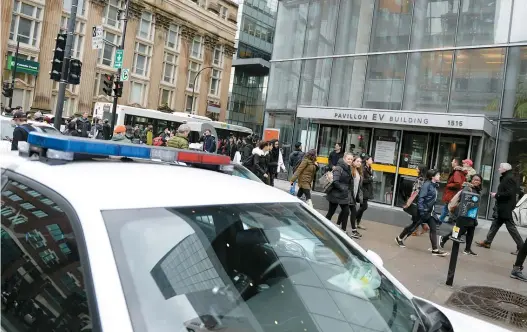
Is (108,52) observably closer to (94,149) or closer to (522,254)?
(522,254)

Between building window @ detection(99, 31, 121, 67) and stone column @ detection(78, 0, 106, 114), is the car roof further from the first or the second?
building window @ detection(99, 31, 121, 67)

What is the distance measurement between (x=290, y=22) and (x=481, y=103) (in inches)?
367

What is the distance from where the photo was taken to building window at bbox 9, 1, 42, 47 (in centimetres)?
3991

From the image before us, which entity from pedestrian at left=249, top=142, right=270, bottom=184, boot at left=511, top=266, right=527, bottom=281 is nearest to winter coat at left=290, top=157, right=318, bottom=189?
pedestrian at left=249, top=142, right=270, bottom=184

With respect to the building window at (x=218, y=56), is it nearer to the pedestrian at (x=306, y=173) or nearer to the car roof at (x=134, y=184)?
the pedestrian at (x=306, y=173)

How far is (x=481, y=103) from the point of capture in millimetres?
14812

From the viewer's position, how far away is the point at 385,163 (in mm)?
15891

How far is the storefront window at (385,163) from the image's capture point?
618 inches

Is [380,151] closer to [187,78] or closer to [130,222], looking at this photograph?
[130,222]

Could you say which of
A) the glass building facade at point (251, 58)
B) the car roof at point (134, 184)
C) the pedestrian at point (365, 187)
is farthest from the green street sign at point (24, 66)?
the car roof at point (134, 184)

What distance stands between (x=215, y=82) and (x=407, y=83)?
49.3m

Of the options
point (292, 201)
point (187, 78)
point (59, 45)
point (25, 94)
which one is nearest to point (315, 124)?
point (59, 45)

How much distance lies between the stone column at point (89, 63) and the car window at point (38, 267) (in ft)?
153

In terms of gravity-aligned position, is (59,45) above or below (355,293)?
above
